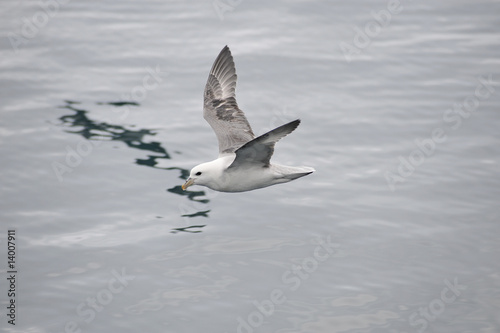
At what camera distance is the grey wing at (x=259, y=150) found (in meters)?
11.2

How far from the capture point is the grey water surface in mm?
15914

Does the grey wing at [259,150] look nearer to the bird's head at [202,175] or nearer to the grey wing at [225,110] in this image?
the bird's head at [202,175]

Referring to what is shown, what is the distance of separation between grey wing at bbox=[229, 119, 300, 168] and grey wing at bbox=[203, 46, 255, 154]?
106cm

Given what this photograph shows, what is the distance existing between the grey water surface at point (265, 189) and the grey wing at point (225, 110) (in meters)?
3.69

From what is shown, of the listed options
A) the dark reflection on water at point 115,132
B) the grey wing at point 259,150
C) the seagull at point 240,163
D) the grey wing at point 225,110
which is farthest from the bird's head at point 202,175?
the dark reflection on water at point 115,132

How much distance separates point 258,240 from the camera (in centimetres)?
1723

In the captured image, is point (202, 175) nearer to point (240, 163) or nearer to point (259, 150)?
point (240, 163)

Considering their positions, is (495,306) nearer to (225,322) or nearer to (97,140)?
(225,322)

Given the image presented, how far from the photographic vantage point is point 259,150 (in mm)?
11812

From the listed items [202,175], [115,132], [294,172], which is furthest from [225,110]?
[115,132]

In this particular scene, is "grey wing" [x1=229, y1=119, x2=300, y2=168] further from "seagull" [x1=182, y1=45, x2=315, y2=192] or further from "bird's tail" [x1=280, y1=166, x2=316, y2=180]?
"bird's tail" [x1=280, y1=166, x2=316, y2=180]

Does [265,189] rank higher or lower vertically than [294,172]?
lower

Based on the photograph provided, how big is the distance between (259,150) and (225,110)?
267 centimetres

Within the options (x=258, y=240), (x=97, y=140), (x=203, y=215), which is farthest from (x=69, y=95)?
(x=258, y=240)
